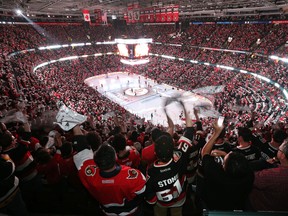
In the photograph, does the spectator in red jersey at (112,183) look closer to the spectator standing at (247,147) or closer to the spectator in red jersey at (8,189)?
the spectator in red jersey at (8,189)

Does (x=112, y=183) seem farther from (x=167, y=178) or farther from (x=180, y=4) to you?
(x=180, y=4)

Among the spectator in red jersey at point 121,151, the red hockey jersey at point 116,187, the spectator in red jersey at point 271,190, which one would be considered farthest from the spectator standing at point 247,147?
the red hockey jersey at point 116,187

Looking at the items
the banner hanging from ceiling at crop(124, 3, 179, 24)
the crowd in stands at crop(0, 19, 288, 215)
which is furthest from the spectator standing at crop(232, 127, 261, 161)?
the banner hanging from ceiling at crop(124, 3, 179, 24)

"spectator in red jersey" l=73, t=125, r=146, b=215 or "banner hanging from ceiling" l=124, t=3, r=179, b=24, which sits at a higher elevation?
"banner hanging from ceiling" l=124, t=3, r=179, b=24

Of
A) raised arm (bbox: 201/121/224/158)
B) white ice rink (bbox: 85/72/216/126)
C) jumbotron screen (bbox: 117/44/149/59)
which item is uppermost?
raised arm (bbox: 201/121/224/158)

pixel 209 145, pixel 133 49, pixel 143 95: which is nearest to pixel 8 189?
pixel 209 145

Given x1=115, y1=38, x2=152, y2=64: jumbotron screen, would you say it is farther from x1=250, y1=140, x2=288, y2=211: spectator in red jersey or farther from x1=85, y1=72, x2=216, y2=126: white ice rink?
x1=250, y1=140, x2=288, y2=211: spectator in red jersey

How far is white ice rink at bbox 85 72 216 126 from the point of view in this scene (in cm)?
2784

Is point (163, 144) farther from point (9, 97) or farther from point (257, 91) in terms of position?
point (257, 91)

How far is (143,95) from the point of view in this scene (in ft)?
115

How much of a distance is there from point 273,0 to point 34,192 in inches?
1088

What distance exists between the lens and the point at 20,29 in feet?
122

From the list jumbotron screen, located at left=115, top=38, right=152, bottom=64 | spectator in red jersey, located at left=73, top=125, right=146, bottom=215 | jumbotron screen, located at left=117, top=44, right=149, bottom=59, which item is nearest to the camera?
spectator in red jersey, located at left=73, top=125, right=146, bottom=215

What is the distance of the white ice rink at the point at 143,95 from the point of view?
1096 inches
